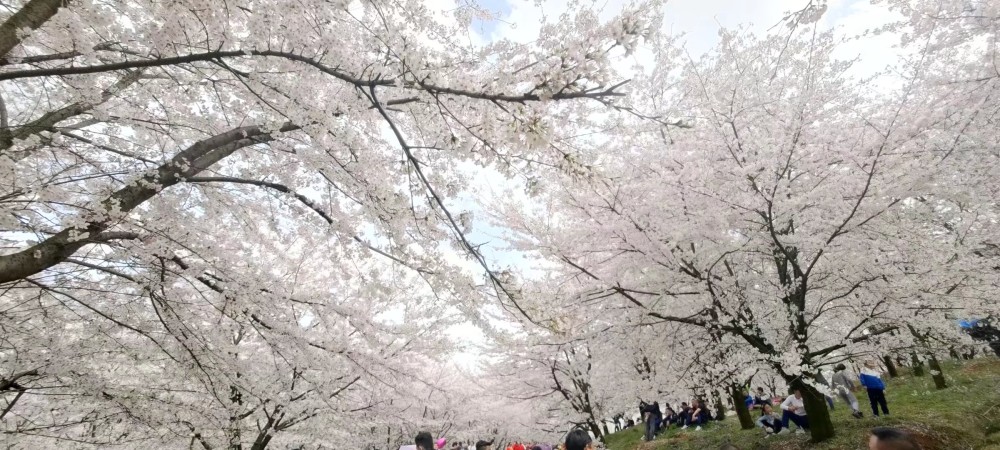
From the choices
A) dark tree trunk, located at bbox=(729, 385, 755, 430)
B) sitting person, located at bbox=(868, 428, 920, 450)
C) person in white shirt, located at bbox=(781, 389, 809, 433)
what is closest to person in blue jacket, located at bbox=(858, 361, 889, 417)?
person in white shirt, located at bbox=(781, 389, 809, 433)

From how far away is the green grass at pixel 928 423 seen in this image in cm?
629

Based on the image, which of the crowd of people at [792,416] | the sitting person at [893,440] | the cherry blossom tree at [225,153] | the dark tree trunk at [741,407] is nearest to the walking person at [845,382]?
the crowd of people at [792,416]

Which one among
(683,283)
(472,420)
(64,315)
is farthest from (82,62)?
(472,420)

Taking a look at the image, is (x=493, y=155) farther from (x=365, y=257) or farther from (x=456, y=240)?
(x=365, y=257)

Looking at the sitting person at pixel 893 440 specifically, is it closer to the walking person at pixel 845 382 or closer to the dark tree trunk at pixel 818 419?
the dark tree trunk at pixel 818 419

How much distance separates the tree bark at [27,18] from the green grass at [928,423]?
364 inches

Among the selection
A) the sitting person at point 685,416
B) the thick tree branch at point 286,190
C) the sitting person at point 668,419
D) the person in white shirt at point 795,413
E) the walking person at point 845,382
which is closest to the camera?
the thick tree branch at point 286,190

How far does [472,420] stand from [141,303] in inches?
800

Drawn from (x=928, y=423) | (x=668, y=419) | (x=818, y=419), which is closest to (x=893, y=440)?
Result: (x=818, y=419)

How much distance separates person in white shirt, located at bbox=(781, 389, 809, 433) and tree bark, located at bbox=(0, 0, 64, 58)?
11420mm

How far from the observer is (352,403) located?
36.2 ft

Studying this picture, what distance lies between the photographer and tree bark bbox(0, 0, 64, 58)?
2684 millimetres

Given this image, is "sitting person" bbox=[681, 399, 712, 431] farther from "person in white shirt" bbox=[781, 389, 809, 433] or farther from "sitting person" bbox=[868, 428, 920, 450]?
"sitting person" bbox=[868, 428, 920, 450]

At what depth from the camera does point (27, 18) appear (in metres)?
2.69
